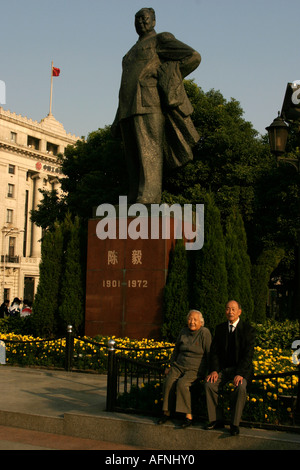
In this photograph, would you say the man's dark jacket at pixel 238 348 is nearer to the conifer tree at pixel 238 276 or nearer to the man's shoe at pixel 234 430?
the man's shoe at pixel 234 430

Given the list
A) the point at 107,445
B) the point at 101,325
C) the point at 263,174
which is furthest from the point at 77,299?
the point at 263,174

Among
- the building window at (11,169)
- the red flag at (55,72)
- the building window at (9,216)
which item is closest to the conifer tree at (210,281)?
the red flag at (55,72)

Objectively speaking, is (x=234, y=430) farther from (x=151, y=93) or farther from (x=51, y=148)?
(x=51, y=148)

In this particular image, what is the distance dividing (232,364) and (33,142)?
198 feet

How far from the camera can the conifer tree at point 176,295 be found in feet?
33.5

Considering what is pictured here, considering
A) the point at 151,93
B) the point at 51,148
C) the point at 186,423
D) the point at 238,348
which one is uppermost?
the point at 51,148

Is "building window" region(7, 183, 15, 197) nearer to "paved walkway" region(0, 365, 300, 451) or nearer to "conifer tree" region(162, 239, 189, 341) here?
"conifer tree" region(162, 239, 189, 341)

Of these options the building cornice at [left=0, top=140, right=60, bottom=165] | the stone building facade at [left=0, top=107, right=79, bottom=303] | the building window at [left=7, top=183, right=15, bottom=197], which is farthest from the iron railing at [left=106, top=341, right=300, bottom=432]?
the building window at [left=7, top=183, right=15, bottom=197]

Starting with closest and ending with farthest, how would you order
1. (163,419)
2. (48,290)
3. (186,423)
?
(186,423)
(163,419)
(48,290)

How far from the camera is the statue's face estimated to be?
35.6 ft

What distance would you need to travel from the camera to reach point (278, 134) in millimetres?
8398

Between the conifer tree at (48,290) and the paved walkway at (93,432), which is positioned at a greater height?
the conifer tree at (48,290)

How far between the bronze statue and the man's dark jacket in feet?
17.0

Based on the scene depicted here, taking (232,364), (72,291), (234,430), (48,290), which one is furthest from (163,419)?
(48,290)
